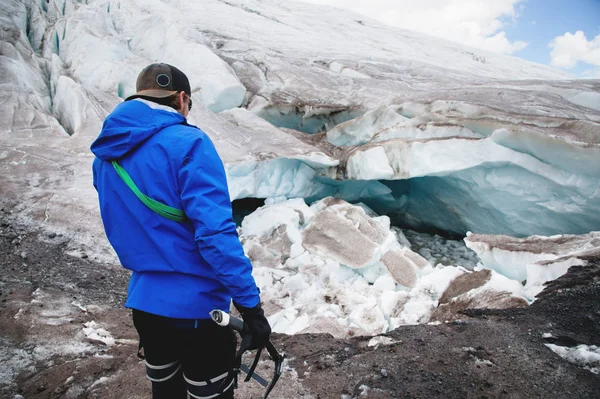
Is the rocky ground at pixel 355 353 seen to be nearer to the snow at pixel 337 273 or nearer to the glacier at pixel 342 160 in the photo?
the glacier at pixel 342 160

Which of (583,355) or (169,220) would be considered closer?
(169,220)

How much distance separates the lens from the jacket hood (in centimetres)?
144

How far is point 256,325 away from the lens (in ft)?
4.93

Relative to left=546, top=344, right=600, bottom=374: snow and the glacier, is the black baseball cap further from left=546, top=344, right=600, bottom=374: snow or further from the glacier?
the glacier

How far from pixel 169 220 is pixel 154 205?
0.09 meters

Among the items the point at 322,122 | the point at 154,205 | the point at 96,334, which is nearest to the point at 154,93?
the point at 154,205

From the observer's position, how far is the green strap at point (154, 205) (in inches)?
56.5

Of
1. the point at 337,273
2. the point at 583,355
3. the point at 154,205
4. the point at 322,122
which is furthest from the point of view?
the point at 322,122

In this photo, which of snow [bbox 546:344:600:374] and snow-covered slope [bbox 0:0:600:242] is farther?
snow-covered slope [bbox 0:0:600:242]

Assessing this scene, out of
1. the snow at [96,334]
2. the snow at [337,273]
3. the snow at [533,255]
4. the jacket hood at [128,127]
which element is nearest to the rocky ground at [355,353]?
the snow at [96,334]

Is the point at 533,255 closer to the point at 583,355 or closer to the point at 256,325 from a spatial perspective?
the point at 583,355

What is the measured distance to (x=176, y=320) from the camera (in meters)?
1.48

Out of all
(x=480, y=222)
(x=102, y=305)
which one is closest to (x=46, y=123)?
(x=102, y=305)

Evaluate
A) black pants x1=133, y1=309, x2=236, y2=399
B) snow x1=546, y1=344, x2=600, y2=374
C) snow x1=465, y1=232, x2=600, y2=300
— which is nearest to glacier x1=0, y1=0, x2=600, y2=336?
snow x1=465, y1=232, x2=600, y2=300
